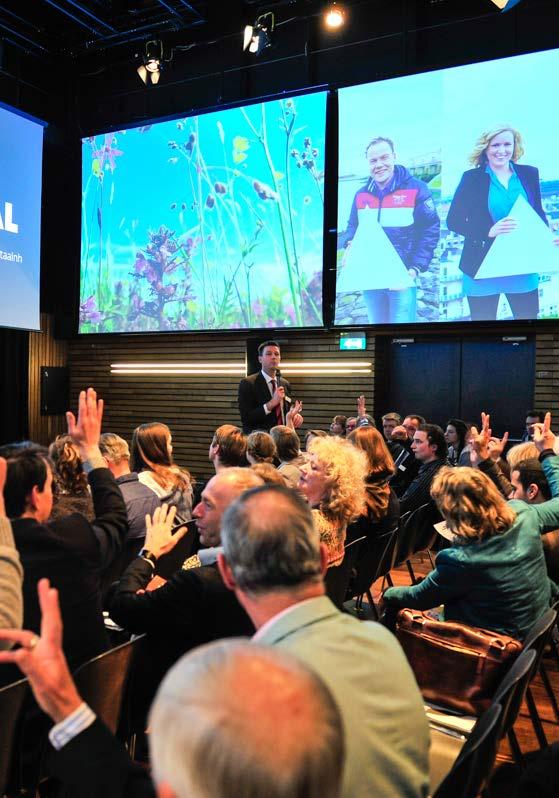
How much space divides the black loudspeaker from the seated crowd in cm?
772

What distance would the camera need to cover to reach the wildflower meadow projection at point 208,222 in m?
9.24

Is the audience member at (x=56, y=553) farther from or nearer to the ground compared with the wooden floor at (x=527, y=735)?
farther from the ground

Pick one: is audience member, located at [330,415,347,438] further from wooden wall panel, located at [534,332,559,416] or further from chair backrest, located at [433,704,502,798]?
chair backrest, located at [433,704,502,798]

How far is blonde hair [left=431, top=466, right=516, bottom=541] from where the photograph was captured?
269 centimetres

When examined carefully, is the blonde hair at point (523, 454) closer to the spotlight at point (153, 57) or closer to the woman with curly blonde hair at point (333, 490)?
the woman with curly blonde hair at point (333, 490)

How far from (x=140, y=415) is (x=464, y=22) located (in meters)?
7.38

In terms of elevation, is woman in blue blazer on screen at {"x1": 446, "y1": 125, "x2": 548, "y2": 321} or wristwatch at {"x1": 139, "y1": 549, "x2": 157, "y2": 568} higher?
woman in blue blazer on screen at {"x1": 446, "y1": 125, "x2": 548, "y2": 321}

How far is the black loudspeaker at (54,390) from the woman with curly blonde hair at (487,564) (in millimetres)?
9618

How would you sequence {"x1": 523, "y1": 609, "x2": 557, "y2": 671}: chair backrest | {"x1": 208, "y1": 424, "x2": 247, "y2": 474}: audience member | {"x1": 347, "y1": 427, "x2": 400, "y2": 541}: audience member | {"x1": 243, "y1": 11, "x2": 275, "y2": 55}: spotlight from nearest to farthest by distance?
{"x1": 523, "y1": 609, "x2": 557, "y2": 671}: chair backrest
{"x1": 347, "y1": 427, "x2": 400, "y2": 541}: audience member
{"x1": 208, "y1": 424, "x2": 247, "y2": 474}: audience member
{"x1": 243, "y1": 11, "x2": 275, "y2": 55}: spotlight

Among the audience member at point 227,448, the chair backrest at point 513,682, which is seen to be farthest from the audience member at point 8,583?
the audience member at point 227,448

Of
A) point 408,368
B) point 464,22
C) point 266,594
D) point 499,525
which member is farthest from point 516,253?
point 266,594

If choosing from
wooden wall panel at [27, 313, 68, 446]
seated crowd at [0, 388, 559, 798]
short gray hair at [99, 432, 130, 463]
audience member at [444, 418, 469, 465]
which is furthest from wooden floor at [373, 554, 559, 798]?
wooden wall panel at [27, 313, 68, 446]

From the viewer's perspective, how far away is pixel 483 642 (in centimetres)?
243

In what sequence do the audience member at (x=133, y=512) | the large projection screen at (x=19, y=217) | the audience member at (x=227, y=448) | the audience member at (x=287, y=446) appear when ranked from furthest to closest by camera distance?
the large projection screen at (x=19, y=217) → the audience member at (x=287, y=446) → the audience member at (x=227, y=448) → the audience member at (x=133, y=512)
